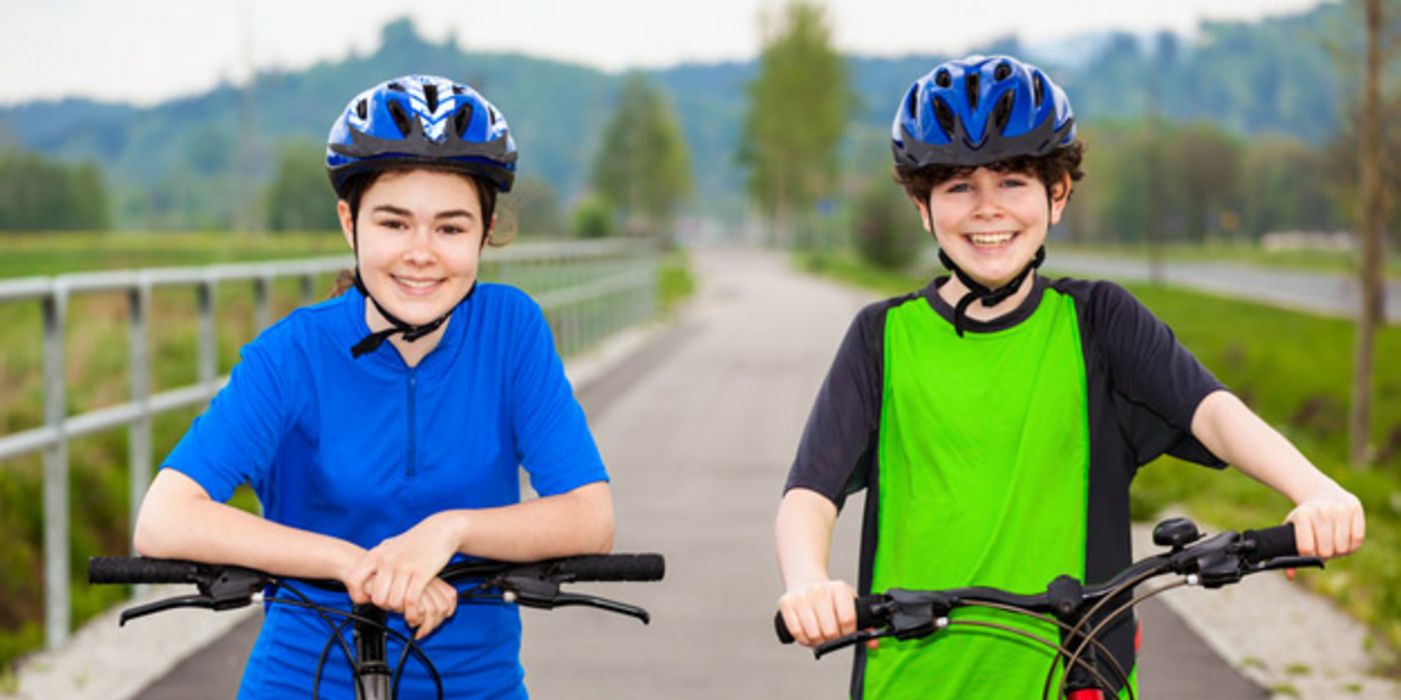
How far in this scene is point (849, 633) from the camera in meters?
2.60

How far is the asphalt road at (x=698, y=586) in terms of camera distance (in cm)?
700

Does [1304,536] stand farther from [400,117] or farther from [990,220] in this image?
[400,117]

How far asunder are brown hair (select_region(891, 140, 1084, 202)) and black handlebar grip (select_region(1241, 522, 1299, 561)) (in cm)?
89

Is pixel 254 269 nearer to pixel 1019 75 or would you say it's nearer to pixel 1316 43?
pixel 1019 75

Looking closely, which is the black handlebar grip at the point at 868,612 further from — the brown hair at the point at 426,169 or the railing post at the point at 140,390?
the railing post at the point at 140,390

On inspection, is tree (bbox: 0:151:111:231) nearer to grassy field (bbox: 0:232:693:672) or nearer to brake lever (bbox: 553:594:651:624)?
grassy field (bbox: 0:232:693:672)

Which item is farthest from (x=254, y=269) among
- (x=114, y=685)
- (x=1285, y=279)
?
(x=1285, y=279)

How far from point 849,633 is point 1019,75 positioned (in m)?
1.21

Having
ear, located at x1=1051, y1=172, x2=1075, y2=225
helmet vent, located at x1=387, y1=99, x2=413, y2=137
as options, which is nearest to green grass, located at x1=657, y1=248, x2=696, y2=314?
ear, located at x1=1051, y1=172, x2=1075, y2=225

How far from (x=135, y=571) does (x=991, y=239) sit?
1478 millimetres

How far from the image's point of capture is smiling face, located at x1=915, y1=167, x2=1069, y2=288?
322 cm

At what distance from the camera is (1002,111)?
3.28 meters

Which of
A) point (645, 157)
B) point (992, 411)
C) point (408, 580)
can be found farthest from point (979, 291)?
point (645, 157)

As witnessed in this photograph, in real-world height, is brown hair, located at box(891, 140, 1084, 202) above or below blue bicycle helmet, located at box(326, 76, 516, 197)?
below
